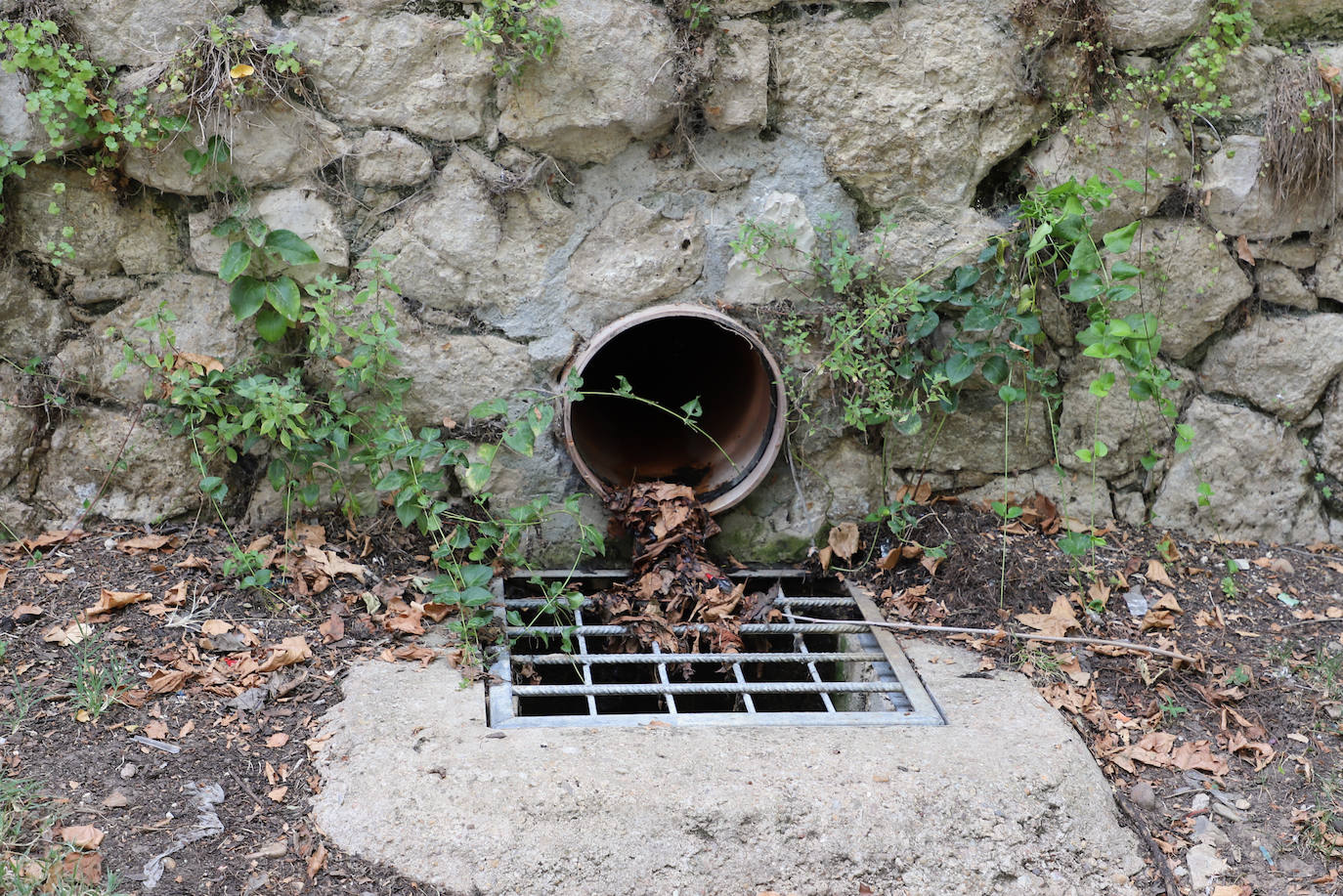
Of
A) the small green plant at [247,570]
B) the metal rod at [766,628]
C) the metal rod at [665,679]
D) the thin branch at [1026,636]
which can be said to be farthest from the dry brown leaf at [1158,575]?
the small green plant at [247,570]

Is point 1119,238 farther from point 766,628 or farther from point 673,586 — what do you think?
point 673,586

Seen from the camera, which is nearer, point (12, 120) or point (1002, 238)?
point (12, 120)

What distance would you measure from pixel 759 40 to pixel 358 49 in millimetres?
1259

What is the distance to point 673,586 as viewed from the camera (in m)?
3.31

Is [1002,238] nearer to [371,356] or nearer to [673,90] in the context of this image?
[673,90]

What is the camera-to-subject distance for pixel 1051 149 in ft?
11.2

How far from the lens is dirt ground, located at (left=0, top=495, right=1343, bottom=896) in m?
2.26

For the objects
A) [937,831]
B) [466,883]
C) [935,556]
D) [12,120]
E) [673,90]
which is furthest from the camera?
[935,556]

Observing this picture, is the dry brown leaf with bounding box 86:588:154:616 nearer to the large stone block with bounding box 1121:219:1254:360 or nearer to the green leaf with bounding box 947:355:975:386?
the green leaf with bounding box 947:355:975:386

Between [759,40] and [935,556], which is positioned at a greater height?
[759,40]

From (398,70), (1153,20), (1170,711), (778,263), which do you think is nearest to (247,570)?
(398,70)

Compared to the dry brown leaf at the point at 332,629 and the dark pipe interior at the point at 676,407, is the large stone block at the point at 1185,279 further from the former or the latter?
the dry brown leaf at the point at 332,629

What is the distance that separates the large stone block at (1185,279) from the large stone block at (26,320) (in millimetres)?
3564

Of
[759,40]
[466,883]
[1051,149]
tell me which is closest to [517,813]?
[466,883]
